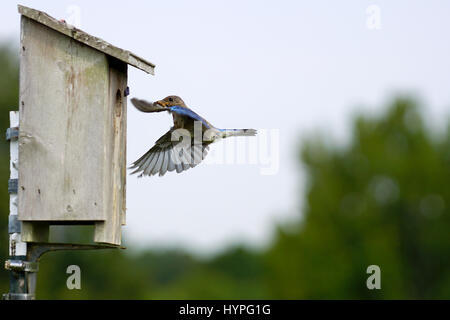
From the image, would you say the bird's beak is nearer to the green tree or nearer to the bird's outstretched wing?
the bird's outstretched wing

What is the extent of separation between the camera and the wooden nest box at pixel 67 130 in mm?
7215

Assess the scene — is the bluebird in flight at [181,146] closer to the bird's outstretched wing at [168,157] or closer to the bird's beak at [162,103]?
the bird's outstretched wing at [168,157]

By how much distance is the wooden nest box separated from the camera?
23.7 feet

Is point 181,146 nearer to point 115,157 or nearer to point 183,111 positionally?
point 183,111

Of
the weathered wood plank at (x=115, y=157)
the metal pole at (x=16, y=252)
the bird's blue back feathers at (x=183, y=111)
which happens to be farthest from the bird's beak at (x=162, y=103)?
the metal pole at (x=16, y=252)

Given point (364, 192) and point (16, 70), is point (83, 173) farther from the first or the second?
point (364, 192)

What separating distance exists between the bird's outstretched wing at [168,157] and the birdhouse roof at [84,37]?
1126 millimetres

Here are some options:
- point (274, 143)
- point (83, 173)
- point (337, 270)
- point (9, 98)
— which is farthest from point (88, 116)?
point (337, 270)

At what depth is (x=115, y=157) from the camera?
7434 mm

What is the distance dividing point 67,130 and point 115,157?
1.54 ft

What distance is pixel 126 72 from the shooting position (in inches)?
305

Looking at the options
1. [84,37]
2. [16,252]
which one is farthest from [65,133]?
[16,252]

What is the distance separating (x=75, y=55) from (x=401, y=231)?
2795 cm

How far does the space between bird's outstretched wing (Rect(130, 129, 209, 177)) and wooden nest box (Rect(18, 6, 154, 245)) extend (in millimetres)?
858
